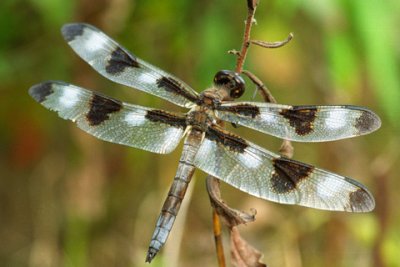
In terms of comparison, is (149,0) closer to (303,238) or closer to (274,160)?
(303,238)

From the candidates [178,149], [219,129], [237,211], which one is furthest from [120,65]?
[178,149]

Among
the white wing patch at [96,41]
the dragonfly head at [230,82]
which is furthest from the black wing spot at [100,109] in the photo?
the dragonfly head at [230,82]

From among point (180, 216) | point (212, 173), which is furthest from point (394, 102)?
point (212, 173)

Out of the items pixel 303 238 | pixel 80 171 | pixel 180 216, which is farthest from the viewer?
pixel 303 238

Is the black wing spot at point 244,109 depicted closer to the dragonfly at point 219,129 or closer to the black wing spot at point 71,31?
the dragonfly at point 219,129

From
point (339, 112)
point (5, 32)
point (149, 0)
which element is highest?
point (149, 0)

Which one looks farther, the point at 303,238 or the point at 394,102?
the point at 303,238
